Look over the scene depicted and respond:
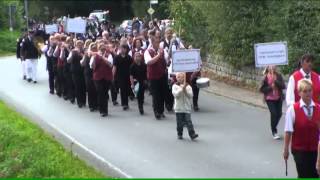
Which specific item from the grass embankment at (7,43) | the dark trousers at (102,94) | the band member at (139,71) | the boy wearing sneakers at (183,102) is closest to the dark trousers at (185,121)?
the boy wearing sneakers at (183,102)

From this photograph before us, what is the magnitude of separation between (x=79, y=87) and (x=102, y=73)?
1778mm

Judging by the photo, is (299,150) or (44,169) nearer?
(299,150)

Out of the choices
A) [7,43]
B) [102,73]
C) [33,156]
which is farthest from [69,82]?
[7,43]

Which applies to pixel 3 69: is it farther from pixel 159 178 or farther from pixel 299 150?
pixel 299 150

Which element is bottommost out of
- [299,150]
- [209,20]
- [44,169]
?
[44,169]

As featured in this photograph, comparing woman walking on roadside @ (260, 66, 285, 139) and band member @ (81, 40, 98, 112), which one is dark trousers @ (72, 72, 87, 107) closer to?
band member @ (81, 40, 98, 112)

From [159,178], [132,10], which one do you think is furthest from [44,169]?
[132,10]

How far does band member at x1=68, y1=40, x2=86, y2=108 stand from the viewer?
17.5m

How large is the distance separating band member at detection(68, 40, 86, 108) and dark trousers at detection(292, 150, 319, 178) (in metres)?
10.3

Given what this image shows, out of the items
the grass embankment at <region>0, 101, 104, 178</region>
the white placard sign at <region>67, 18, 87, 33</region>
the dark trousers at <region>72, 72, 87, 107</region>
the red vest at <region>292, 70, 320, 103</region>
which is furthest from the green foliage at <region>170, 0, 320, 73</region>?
the grass embankment at <region>0, 101, 104, 178</region>

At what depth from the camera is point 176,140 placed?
13.0m

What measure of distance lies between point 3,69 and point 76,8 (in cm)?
4512

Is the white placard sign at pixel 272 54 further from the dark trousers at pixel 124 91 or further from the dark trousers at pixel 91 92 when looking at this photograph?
the dark trousers at pixel 91 92

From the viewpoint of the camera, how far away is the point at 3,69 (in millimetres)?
28859
